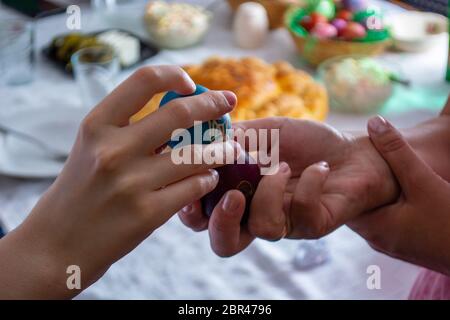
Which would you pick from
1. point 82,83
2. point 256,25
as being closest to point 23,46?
point 82,83

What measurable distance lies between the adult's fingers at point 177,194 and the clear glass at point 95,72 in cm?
56

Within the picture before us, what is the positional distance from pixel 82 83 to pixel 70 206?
0.62 m

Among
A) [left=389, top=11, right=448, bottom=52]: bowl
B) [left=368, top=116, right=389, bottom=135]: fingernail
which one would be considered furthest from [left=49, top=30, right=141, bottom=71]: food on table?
[left=368, top=116, right=389, bottom=135]: fingernail

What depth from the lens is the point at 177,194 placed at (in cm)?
48

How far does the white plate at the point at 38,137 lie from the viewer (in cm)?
88

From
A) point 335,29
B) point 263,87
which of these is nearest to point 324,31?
point 335,29

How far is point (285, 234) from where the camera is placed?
0.63 metres

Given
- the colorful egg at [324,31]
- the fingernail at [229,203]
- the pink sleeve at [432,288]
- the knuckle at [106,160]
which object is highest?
the knuckle at [106,160]

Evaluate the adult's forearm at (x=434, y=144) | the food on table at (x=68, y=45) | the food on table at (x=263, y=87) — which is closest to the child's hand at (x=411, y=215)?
the adult's forearm at (x=434, y=144)

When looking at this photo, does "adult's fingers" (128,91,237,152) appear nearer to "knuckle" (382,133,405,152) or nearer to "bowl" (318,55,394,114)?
"knuckle" (382,133,405,152)

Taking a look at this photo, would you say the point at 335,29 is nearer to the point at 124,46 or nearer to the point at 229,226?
the point at 124,46

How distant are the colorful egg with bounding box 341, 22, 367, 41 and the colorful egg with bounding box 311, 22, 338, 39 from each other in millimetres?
20

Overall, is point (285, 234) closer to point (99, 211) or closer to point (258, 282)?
point (258, 282)

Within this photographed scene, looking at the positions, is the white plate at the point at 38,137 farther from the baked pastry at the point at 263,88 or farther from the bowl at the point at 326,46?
the bowl at the point at 326,46
